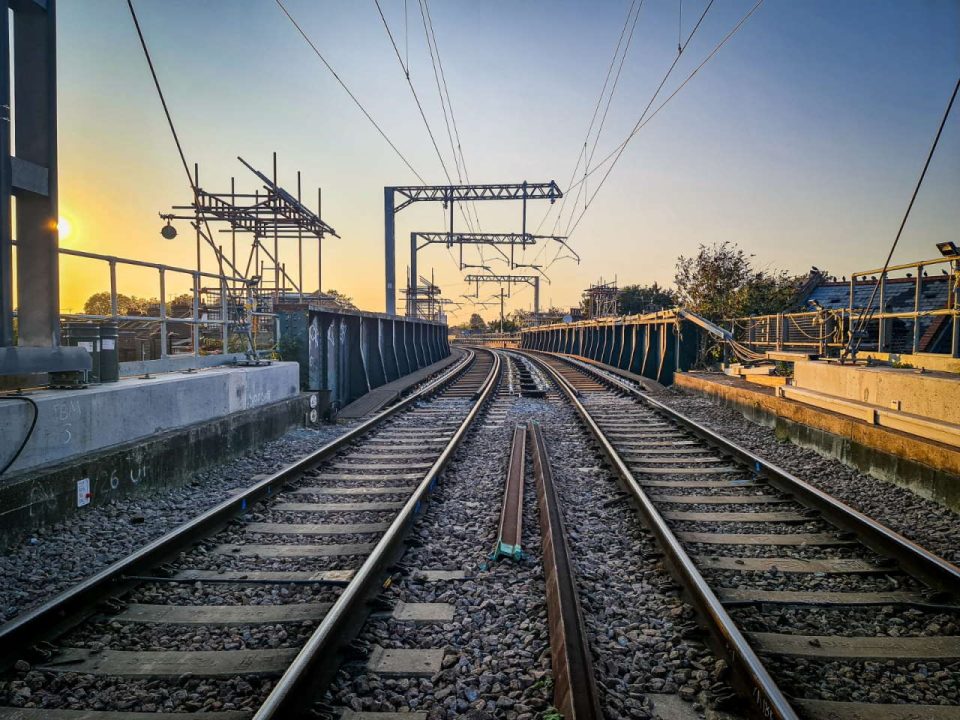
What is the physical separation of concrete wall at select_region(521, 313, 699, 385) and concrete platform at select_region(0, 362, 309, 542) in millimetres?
12415

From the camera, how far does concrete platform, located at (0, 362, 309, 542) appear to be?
452 centimetres

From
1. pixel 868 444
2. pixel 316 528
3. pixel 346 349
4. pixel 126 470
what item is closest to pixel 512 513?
pixel 316 528

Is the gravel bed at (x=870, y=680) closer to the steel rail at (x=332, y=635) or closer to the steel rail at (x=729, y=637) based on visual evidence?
the steel rail at (x=729, y=637)

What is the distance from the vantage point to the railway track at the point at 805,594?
9.05 feet

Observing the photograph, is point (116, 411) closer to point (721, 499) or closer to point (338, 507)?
point (338, 507)

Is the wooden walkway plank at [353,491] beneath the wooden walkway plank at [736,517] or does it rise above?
above

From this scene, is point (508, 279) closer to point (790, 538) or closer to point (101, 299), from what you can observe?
point (101, 299)

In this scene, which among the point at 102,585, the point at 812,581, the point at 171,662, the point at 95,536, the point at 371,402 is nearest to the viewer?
the point at 171,662

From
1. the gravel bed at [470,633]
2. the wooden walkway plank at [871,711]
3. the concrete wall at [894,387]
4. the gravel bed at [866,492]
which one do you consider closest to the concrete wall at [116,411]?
the gravel bed at [470,633]

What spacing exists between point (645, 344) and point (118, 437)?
54.9 ft

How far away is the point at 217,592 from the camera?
378 centimetres

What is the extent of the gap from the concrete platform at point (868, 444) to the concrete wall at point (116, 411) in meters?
7.71

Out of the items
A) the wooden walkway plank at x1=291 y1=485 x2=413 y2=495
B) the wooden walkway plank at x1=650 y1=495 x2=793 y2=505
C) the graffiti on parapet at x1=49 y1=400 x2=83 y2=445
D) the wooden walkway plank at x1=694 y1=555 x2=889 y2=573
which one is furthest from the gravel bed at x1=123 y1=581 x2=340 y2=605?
the wooden walkway plank at x1=650 y1=495 x2=793 y2=505

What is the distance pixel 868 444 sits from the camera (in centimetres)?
677
